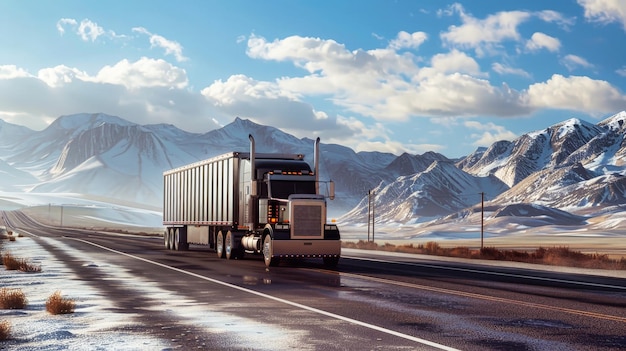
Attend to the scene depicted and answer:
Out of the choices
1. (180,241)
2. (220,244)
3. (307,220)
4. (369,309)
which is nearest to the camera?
(369,309)

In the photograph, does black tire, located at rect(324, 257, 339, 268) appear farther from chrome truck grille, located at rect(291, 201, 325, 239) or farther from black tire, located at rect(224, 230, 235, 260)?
black tire, located at rect(224, 230, 235, 260)

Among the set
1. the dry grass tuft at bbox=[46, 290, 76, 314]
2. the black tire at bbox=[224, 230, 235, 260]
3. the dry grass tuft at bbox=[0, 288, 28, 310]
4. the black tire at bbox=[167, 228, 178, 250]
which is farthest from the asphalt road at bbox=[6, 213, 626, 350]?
the black tire at bbox=[167, 228, 178, 250]

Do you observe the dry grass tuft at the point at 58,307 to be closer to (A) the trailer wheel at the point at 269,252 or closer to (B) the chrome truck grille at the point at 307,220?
(A) the trailer wheel at the point at 269,252

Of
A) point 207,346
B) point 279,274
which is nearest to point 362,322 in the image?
point 207,346

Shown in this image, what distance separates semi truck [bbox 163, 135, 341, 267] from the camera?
27.0 meters

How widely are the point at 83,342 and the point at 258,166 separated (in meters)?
18.9

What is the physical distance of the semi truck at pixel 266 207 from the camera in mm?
27047

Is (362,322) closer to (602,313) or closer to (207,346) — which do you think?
(207,346)

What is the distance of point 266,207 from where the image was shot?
2825cm

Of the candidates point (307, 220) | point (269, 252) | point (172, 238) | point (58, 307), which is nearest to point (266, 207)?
point (269, 252)

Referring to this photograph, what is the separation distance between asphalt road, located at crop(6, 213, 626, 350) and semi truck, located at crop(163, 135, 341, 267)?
8.52 feet

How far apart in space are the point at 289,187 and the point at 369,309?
13996 millimetres

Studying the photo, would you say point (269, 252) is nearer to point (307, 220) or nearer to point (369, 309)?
point (307, 220)

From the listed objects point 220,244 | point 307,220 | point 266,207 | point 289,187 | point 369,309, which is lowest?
point 369,309
